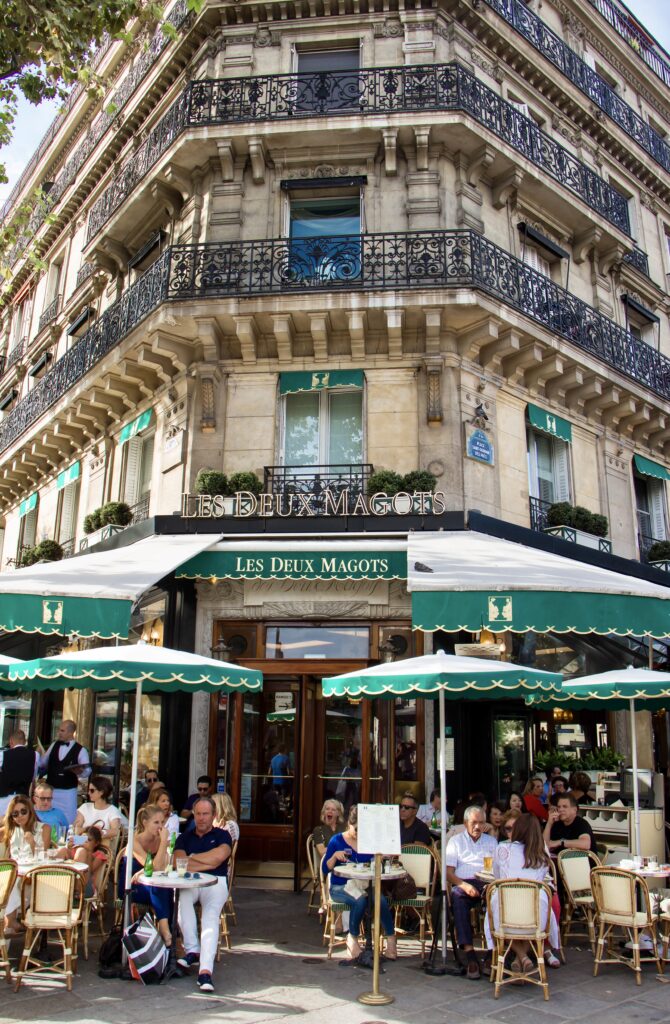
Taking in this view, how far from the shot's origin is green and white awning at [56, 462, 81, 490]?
49.0 feet

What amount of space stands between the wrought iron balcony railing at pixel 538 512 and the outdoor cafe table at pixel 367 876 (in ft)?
20.5

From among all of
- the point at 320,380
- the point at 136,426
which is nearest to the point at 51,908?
the point at 320,380

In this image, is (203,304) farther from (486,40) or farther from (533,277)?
(486,40)

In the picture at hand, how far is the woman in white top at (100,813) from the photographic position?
7684mm

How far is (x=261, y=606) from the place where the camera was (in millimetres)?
10531

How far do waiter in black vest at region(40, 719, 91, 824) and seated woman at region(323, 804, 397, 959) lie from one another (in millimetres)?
3357

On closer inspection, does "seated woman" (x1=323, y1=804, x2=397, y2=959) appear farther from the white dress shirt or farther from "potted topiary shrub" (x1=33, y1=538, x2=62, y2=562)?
"potted topiary shrub" (x1=33, y1=538, x2=62, y2=562)

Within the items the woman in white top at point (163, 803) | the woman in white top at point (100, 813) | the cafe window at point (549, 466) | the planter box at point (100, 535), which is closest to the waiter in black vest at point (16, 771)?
the woman in white top at point (100, 813)

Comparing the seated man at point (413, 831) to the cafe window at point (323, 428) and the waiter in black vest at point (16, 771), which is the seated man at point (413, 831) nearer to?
the waiter in black vest at point (16, 771)

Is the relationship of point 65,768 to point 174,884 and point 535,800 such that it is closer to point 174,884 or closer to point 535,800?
point 174,884

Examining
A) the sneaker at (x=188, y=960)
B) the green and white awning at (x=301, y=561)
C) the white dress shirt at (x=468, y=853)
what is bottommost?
the sneaker at (x=188, y=960)

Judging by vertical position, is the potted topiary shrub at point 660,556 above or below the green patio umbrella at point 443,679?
above

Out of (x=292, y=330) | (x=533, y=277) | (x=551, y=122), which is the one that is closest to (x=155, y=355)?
(x=292, y=330)

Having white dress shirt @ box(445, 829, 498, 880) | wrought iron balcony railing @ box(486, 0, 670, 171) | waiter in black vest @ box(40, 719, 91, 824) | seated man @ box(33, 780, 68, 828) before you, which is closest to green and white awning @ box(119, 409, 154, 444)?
waiter in black vest @ box(40, 719, 91, 824)
